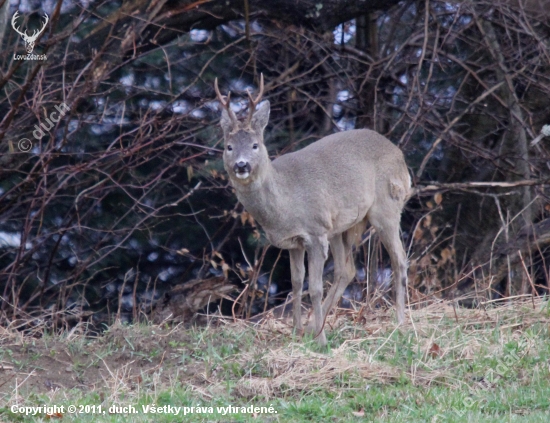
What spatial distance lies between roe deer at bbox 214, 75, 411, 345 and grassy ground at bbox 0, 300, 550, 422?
1.77 ft

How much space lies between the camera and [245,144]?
7363 mm

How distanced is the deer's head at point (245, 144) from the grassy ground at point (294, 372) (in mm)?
1316

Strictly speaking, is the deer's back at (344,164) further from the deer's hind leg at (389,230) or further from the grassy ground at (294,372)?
the grassy ground at (294,372)

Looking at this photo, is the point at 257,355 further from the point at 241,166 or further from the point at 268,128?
the point at 268,128

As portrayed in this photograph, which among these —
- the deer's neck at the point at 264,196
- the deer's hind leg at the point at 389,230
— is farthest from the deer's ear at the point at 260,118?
the deer's hind leg at the point at 389,230

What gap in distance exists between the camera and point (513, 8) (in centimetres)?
1032

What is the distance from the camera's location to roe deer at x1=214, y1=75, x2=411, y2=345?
745 centimetres

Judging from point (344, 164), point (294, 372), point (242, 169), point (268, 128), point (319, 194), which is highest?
point (242, 169)

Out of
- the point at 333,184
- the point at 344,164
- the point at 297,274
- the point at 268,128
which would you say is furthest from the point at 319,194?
the point at 268,128

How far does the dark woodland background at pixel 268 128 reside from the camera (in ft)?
31.5

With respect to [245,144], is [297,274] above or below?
below

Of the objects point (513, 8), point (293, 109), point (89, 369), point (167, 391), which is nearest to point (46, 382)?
point (89, 369)

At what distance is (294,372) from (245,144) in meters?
1.91

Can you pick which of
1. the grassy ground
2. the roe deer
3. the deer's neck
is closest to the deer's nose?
the roe deer
